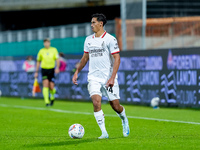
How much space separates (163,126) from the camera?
11664mm

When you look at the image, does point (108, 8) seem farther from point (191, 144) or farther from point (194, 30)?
point (191, 144)

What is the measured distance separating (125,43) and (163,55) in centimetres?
317

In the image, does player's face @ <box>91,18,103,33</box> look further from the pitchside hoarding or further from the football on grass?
the pitchside hoarding

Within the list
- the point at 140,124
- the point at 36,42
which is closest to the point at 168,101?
the point at 140,124

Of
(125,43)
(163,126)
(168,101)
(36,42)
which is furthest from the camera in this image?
(36,42)

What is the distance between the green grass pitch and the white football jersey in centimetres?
109

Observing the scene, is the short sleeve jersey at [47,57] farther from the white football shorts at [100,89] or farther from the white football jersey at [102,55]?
the white football shorts at [100,89]

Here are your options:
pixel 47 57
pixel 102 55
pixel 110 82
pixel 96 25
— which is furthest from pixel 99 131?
pixel 47 57

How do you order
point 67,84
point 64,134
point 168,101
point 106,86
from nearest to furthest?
point 106,86, point 64,134, point 168,101, point 67,84

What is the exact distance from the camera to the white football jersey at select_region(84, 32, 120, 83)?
9.45m

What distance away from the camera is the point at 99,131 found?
35.6 feet

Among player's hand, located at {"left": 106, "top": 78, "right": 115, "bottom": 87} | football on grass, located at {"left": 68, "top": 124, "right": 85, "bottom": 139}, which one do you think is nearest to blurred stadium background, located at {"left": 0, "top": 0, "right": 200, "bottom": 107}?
player's hand, located at {"left": 106, "top": 78, "right": 115, "bottom": 87}

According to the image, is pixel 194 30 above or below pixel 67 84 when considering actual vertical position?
above

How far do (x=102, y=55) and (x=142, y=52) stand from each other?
9.37 meters
